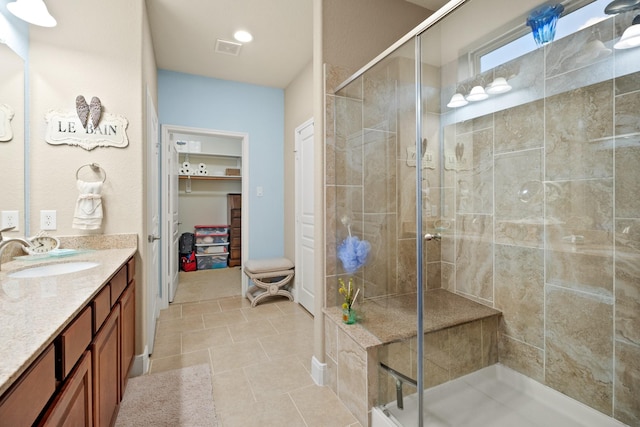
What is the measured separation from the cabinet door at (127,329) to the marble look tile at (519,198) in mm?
2406

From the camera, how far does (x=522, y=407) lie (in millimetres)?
1680

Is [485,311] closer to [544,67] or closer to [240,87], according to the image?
[544,67]

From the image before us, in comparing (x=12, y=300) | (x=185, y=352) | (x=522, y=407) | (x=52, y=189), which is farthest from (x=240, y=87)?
(x=522, y=407)

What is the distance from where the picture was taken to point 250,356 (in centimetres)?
233

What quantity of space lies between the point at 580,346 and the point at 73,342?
2.34 metres

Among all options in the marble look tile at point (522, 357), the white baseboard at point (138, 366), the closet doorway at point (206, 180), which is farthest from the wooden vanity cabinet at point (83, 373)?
the closet doorway at point (206, 180)

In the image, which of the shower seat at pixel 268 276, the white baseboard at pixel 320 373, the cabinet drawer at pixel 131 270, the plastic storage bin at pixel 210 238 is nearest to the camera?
the cabinet drawer at pixel 131 270

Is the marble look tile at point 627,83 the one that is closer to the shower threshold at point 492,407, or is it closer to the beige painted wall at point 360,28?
the beige painted wall at point 360,28

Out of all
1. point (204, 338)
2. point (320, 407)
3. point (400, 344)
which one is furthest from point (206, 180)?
point (400, 344)

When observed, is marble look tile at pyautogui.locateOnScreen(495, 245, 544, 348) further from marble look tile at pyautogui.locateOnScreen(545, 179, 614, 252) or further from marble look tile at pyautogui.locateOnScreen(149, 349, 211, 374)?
marble look tile at pyautogui.locateOnScreen(149, 349, 211, 374)

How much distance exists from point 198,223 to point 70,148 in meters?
3.97

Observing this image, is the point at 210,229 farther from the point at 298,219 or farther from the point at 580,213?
the point at 580,213

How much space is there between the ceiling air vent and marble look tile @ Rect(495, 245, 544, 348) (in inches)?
117

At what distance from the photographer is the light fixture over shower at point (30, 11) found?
1.46m
